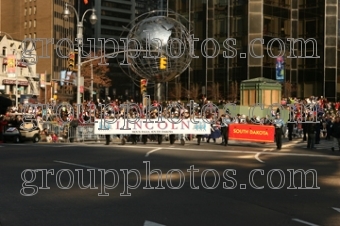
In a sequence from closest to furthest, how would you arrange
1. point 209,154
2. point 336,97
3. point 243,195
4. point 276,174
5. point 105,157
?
point 243,195 → point 276,174 → point 105,157 → point 209,154 → point 336,97

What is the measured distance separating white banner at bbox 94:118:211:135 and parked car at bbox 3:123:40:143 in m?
6.38

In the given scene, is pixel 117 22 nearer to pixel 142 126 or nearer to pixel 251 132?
pixel 142 126

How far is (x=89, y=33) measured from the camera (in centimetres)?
13562

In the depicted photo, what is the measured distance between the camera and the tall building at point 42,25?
10988 centimetres

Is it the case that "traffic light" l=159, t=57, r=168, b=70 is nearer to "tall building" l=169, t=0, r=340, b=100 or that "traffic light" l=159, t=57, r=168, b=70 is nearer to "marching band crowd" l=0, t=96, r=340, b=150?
"marching band crowd" l=0, t=96, r=340, b=150

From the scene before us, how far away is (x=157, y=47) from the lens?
34.6m

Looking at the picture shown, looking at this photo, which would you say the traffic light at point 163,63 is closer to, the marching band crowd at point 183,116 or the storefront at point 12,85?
the marching band crowd at point 183,116

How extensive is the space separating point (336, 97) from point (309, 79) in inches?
132

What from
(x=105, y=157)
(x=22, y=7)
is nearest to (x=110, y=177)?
(x=105, y=157)

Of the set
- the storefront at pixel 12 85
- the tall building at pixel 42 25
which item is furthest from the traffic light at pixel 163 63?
the tall building at pixel 42 25

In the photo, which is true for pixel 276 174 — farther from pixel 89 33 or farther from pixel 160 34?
pixel 89 33

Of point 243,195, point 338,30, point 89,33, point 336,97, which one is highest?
point 89,33

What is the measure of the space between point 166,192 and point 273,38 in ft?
159

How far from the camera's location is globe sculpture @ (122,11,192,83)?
34.1 metres
